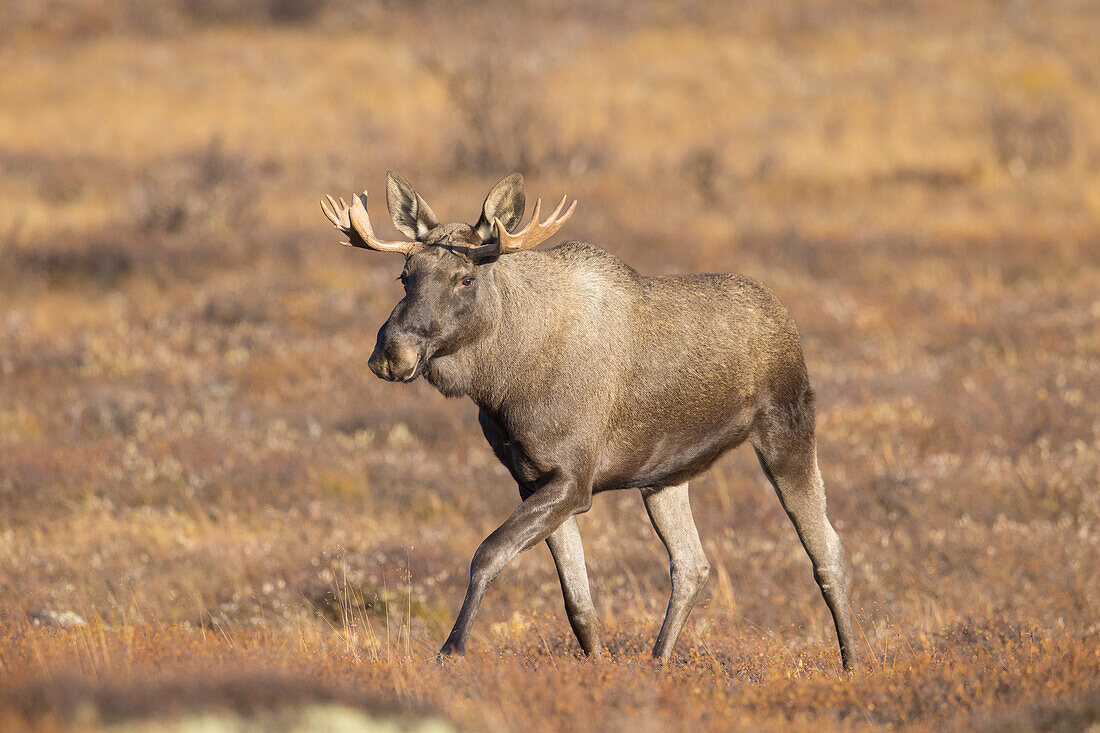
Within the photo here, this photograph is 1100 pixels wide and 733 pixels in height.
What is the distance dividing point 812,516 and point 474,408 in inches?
248

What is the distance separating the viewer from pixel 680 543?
7.43 metres

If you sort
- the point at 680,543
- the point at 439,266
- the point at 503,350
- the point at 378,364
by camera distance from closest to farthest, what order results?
1. the point at 378,364
2. the point at 439,266
3. the point at 503,350
4. the point at 680,543

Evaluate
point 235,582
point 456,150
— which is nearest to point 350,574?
point 235,582

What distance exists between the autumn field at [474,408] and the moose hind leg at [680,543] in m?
0.34

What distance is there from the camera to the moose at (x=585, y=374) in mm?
6113

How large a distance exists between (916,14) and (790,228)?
74.7ft

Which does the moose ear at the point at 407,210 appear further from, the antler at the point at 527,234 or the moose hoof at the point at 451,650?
the moose hoof at the point at 451,650

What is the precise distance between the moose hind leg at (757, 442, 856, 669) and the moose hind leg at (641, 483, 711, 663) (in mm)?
544

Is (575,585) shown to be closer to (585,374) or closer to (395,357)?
(585,374)

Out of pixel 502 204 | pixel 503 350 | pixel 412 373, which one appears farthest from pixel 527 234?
pixel 412 373

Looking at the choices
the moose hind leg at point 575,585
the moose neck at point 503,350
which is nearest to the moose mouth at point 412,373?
the moose neck at point 503,350

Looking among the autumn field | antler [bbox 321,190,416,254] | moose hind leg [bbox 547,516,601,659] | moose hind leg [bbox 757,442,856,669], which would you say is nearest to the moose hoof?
the autumn field

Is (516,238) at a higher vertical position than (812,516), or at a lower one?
higher

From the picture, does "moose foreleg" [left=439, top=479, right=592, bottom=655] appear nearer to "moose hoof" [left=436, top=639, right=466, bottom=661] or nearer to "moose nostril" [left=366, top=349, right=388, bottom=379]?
"moose hoof" [left=436, top=639, right=466, bottom=661]
